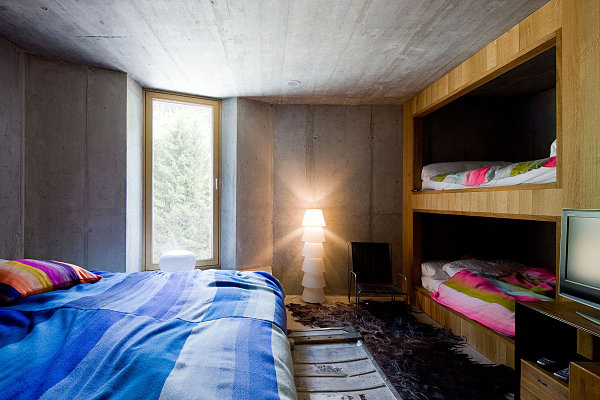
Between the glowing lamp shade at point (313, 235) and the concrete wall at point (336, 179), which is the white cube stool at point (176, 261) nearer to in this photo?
the concrete wall at point (336, 179)

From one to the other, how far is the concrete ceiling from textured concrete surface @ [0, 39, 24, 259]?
0.70ft

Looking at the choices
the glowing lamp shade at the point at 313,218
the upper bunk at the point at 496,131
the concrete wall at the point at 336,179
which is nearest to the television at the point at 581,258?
the upper bunk at the point at 496,131

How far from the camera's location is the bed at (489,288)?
252 centimetres

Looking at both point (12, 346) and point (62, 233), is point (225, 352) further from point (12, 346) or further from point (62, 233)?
point (62, 233)

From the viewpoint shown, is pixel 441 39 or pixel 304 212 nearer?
pixel 441 39

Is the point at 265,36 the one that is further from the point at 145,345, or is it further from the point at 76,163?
the point at 145,345

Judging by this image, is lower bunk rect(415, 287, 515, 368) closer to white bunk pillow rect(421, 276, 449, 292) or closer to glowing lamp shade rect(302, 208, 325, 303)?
white bunk pillow rect(421, 276, 449, 292)

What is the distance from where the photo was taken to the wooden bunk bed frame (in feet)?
5.75

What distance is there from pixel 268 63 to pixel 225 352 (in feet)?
8.71

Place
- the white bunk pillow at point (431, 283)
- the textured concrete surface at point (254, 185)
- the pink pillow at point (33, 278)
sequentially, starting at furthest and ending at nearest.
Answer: the textured concrete surface at point (254, 185) < the white bunk pillow at point (431, 283) < the pink pillow at point (33, 278)

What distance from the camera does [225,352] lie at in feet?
4.00

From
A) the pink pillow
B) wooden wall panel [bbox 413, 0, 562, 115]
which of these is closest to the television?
wooden wall panel [bbox 413, 0, 562, 115]

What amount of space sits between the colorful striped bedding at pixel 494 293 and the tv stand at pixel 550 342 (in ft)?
1.58

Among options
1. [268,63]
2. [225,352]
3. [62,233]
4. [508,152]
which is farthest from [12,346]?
[508,152]
